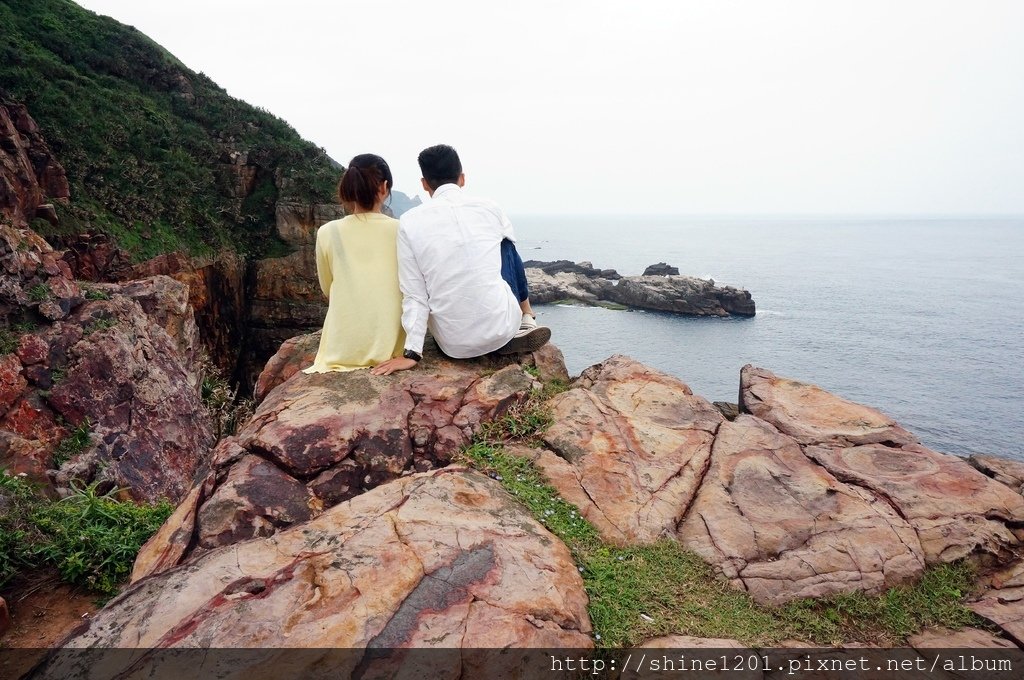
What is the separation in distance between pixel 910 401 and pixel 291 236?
40541 millimetres

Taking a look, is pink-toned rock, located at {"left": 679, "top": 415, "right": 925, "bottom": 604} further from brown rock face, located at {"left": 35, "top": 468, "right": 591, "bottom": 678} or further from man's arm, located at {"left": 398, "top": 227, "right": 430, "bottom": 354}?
man's arm, located at {"left": 398, "top": 227, "right": 430, "bottom": 354}

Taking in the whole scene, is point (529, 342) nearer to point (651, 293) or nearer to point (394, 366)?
point (394, 366)

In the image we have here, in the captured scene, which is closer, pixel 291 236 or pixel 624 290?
pixel 291 236

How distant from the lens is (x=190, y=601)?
3.05 meters

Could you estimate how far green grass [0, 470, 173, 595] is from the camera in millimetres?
4035

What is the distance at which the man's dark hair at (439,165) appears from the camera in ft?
16.8

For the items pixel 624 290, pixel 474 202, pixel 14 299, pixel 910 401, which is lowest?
pixel 910 401

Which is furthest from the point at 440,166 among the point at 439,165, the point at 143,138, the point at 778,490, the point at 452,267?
the point at 143,138

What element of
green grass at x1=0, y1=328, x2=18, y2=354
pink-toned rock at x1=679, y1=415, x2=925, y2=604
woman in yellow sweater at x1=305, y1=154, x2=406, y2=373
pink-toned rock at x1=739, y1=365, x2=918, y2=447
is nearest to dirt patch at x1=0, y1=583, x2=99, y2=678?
woman in yellow sweater at x1=305, y1=154, x2=406, y2=373

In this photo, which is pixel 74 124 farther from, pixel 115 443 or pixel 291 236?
pixel 115 443

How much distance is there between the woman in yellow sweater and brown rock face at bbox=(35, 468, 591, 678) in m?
1.86

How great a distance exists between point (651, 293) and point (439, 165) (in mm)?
60918

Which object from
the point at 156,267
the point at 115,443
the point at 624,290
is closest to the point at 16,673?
the point at 115,443

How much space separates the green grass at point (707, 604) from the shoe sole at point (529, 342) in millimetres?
1877
